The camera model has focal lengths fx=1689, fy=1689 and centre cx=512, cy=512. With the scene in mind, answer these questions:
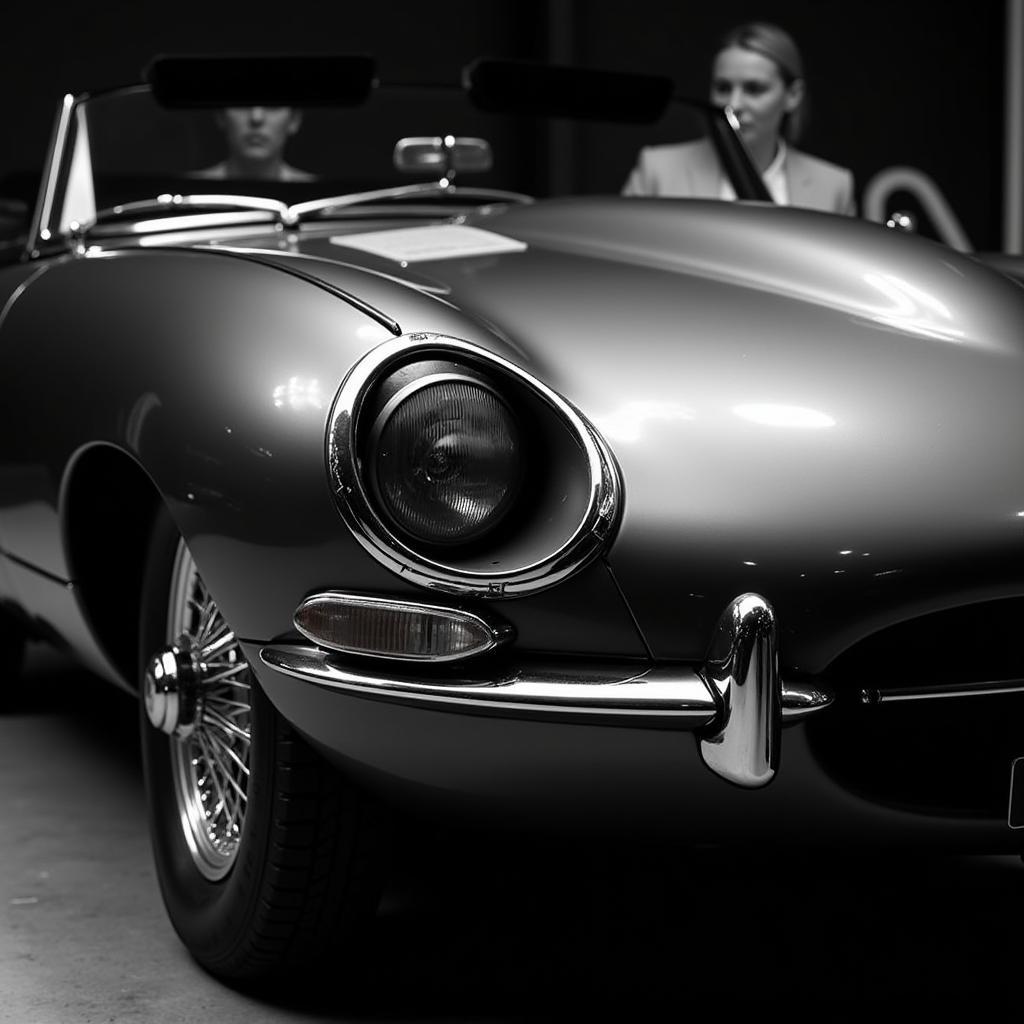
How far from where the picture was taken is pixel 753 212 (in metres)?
2.34

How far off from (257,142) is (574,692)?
1787 mm

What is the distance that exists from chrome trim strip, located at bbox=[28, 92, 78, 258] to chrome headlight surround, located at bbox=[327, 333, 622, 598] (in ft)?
4.90

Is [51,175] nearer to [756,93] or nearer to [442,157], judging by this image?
[442,157]

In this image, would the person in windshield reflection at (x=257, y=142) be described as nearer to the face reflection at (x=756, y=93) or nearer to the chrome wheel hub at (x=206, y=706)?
the chrome wheel hub at (x=206, y=706)

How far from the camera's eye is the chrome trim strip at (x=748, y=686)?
61.6 inches

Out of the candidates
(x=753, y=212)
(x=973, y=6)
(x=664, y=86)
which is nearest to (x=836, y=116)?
(x=973, y=6)

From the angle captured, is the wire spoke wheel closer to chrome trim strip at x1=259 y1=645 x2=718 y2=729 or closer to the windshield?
chrome trim strip at x1=259 y1=645 x2=718 y2=729

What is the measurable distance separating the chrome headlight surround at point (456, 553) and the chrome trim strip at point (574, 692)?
0.09 meters

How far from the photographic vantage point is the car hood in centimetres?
159

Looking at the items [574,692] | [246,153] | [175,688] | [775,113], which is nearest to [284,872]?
[175,688]

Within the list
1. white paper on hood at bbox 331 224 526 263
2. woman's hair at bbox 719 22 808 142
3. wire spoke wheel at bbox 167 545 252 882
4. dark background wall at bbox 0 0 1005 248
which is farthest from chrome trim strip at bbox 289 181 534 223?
dark background wall at bbox 0 0 1005 248

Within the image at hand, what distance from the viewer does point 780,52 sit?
4.19 meters

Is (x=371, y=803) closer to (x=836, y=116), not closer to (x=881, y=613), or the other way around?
(x=881, y=613)

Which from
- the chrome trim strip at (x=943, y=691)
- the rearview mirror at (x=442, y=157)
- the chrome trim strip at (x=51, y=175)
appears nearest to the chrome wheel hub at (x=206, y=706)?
the chrome trim strip at (x=943, y=691)
